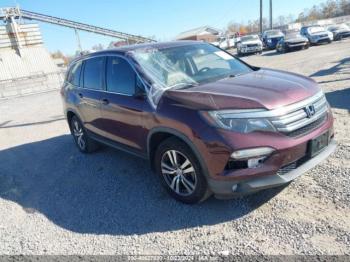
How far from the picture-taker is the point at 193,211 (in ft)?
12.4

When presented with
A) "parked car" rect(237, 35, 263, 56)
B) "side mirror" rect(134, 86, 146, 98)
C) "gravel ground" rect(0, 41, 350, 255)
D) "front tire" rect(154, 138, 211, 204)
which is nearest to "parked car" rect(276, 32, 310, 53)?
"parked car" rect(237, 35, 263, 56)

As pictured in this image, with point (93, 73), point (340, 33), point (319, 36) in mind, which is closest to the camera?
point (93, 73)

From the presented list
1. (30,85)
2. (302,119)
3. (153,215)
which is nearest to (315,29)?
(30,85)

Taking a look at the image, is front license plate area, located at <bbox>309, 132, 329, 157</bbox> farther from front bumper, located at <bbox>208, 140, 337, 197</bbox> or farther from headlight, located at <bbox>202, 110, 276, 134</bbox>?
headlight, located at <bbox>202, 110, 276, 134</bbox>

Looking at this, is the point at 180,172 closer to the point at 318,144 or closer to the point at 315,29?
the point at 318,144

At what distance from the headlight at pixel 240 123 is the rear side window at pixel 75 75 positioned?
353 centimetres

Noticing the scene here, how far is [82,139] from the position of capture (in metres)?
6.29

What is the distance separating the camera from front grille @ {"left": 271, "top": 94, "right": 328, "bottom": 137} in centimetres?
323

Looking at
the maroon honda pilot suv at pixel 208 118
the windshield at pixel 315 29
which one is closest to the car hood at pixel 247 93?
the maroon honda pilot suv at pixel 208 118

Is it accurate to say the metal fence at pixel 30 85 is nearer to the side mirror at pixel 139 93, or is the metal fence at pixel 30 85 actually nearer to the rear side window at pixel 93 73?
the rear side window at pixel 93 73

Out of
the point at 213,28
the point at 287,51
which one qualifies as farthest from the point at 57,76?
the point at 213,28

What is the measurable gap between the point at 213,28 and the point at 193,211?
8214 cm

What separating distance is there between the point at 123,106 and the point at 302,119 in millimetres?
2238

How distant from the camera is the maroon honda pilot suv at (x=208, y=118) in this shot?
3.22 meters
